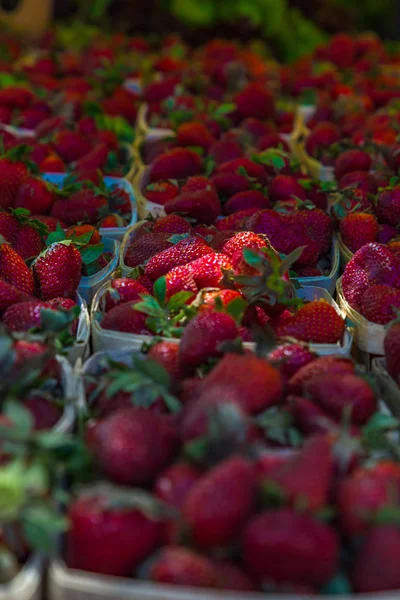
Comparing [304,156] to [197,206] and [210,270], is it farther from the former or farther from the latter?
[210,270]

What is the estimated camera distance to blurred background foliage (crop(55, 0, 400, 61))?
15.0 feet

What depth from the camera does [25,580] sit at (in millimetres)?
985

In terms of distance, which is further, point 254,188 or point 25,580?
point 254,188

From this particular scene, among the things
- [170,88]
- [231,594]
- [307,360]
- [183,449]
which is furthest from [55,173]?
[231,594]

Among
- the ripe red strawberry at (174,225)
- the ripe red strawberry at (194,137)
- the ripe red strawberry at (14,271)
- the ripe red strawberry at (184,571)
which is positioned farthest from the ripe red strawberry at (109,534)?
the ripe red strawberry at (194,137)

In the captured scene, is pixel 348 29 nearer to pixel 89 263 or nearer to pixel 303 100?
pixel 303 100

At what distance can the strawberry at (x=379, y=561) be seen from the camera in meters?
0.97

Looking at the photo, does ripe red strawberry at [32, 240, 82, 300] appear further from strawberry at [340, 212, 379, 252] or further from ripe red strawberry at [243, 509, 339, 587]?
ripe red strawberry at [243, 509, 339, 587]

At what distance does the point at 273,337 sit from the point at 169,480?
465 millimetres

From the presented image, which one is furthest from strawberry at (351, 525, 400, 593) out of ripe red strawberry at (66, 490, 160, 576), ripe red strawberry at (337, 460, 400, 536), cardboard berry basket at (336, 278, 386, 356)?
cardboard berry basket at (336, 278, 386, 356)

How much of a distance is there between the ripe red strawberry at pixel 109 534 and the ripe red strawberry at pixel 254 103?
7.67 feet

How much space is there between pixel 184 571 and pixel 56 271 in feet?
2.90

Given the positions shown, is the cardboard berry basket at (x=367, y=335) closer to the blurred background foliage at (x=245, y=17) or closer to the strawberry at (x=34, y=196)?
the strawberry at (x=34, y=196)

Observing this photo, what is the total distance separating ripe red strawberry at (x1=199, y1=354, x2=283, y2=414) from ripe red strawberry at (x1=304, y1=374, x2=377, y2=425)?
0.24ft
